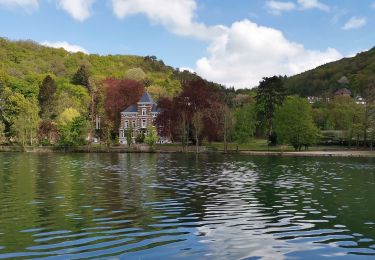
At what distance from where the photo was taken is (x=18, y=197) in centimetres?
2291

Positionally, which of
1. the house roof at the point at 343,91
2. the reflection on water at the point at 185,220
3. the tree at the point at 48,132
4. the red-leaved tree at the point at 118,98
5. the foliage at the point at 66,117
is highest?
the house roof at the point at 343,91

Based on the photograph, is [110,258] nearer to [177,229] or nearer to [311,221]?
[177,229]

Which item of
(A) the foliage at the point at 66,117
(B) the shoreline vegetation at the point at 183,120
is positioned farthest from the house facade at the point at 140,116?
(A) the foliage at the point at 66,117

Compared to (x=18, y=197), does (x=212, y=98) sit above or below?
above

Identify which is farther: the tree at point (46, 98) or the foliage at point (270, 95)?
the tree at point (46, 98)

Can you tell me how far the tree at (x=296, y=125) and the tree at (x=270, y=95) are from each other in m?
10.3

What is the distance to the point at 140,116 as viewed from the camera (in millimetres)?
104250

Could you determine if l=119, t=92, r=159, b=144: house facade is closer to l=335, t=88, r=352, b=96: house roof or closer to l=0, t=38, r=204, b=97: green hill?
l=0, t=38, r=204, b=97: green hill

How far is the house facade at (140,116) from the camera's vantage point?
342 ft

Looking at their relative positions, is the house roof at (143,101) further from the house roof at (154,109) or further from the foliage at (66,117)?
the foliage at (66,117)

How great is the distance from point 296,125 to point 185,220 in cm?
6601

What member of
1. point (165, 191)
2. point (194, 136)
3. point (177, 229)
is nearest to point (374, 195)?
point (165, 191)

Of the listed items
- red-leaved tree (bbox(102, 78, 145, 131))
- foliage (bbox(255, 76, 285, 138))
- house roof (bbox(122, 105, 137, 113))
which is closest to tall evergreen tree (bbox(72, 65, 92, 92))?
red-leaved tree (bbox(102, 78, 145, 131))

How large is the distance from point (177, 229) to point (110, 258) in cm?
415
